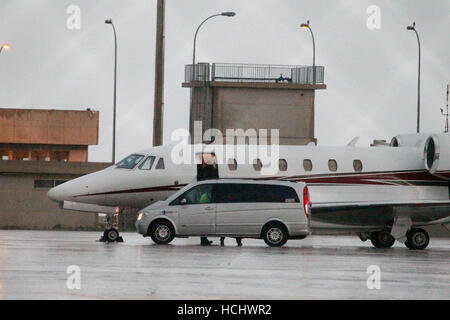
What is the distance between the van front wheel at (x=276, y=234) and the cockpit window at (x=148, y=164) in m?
4.85

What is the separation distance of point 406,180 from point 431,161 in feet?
3.06

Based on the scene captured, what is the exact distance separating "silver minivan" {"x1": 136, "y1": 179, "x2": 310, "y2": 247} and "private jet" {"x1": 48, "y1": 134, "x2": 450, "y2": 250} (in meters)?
1.92

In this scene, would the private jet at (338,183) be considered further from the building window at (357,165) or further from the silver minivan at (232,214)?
the silver minivan at (232,214)

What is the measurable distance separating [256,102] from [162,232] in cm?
2360

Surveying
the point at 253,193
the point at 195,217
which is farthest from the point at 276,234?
the point at 195,217

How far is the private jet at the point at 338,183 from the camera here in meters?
30.0

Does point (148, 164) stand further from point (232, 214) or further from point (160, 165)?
point (232, 214)

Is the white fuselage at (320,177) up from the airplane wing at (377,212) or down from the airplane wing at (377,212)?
up

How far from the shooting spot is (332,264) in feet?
67.5

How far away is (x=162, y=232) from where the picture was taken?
28.0 m
